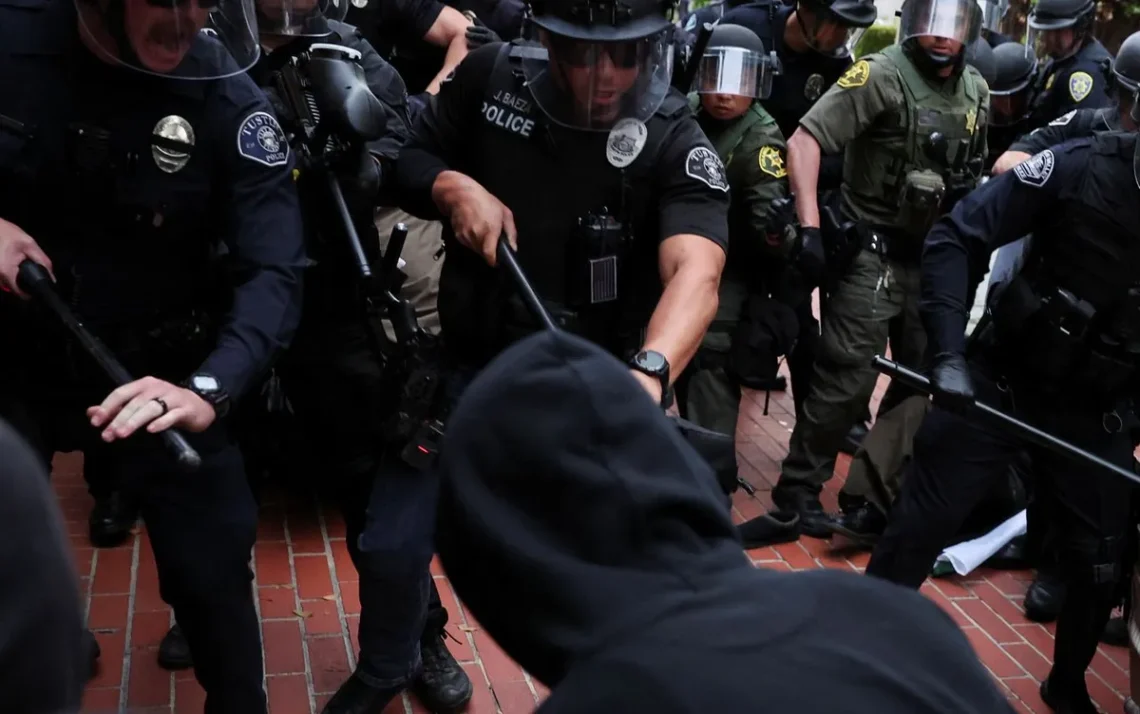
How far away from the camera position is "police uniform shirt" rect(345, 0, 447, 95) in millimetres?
4918

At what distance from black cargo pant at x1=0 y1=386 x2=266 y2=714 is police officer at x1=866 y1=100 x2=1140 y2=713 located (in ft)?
6.32

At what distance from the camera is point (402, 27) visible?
498cm

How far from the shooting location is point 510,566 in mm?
1252

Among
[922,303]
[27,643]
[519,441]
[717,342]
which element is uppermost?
[519,441]

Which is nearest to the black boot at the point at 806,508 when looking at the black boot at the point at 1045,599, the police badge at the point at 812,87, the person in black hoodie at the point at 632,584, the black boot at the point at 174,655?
the black boot at the point at 1045,599

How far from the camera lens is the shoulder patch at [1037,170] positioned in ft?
11.4

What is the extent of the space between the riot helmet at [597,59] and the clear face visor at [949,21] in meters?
1.99

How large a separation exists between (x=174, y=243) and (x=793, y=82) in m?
3.54

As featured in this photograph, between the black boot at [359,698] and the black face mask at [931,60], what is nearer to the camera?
the black boot at [359,698]

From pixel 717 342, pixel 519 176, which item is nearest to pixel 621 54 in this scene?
pixel 519 176

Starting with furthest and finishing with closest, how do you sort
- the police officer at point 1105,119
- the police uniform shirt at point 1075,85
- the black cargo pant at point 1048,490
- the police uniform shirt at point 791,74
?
the police uniform shirt at point 1075,85
the police uniform shirt at point 791,74
the police officer at point 1105,119
the black cargo pant at point 1048,490

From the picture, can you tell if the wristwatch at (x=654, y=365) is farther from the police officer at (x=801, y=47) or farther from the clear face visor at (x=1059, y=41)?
the clear face visor at (x=1059, y=41)

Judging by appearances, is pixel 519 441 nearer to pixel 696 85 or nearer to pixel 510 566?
pixel 510 566

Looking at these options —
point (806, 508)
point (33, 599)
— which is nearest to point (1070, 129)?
point (806, 508)
